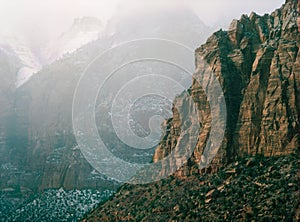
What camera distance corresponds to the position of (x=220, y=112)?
300 feet

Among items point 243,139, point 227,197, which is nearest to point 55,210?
point 243,139

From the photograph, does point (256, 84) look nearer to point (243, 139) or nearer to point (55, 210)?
point (243, 139)

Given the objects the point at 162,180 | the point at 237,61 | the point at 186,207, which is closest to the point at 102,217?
the point at 162,180

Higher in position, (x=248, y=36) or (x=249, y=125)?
(x=248, y=36)

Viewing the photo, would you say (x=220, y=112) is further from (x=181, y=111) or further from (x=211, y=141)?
(x=181, y=111)

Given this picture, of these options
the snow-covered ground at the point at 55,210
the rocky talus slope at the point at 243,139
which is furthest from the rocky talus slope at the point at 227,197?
the snow-covered ground at the point at 55,210

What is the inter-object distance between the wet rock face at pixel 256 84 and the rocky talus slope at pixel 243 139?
6.0 inches

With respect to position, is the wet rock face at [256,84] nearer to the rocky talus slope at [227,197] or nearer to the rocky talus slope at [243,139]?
the rocky talus slope at [243,139]

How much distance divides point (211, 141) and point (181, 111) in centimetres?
1624

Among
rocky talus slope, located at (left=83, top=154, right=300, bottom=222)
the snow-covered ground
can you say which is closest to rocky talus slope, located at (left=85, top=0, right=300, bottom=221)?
rocky talus slope, located at (left=83, top=154, right=300, bottom=222)

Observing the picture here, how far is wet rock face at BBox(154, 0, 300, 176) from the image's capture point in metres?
84.6

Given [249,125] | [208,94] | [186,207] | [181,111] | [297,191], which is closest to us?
[297,191]

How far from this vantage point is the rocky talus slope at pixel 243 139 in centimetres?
7669

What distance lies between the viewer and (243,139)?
88.4 m
